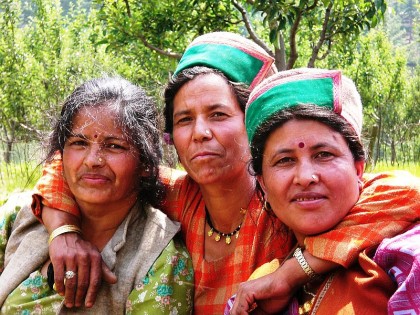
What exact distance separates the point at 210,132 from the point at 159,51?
12.5 feet

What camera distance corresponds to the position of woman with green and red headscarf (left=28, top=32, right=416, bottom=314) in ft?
7.69

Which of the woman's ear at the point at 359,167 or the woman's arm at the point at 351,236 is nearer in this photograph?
the woman's arm at the point at 351,236

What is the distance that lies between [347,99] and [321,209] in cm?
38

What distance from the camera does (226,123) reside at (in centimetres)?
239

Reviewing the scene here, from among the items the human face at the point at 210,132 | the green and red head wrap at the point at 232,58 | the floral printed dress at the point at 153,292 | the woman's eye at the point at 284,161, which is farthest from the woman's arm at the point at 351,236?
the green and red head wrap at the point at 232,58

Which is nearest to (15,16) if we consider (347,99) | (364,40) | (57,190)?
(364,40)

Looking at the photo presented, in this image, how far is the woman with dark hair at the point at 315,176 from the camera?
1766 millimetres

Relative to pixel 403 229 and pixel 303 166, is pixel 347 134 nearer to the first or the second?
pixel 303 166

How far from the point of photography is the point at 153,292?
2.31 meters

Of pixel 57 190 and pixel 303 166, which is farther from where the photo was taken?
pixel 57 190

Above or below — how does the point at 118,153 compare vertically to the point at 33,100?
above

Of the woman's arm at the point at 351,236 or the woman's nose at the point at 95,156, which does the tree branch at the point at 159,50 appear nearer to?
the woman's nose at the point at 95,156

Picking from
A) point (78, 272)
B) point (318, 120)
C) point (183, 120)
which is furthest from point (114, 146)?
point (318, 120)

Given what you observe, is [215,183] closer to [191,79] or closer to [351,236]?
[191,79]
